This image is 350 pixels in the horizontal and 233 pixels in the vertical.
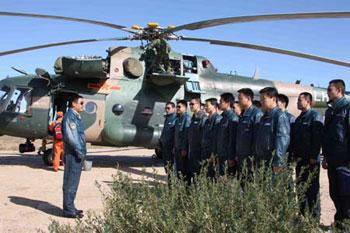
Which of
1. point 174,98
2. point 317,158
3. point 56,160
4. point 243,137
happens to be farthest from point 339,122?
point 56,160

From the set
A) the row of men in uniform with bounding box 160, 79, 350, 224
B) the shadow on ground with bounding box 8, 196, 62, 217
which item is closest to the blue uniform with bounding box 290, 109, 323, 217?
the row of men in uniform with bounding box 160, 79, 350, 224

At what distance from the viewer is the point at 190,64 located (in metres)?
12.1

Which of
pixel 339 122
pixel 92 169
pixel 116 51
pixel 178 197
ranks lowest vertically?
pixel 92 169

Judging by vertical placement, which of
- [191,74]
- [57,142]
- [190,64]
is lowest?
[57,142]

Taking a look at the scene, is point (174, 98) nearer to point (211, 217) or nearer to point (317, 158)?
point (317, 158)

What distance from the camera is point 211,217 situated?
2756mm

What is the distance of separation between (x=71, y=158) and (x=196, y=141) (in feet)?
7.48

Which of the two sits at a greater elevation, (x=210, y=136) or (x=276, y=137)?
(x=276, y=137)

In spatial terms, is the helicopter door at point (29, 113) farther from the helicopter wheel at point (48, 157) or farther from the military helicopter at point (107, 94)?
the helicopter wheel at point (48, 157)

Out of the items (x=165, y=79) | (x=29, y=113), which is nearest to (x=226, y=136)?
(x=165, y=79)

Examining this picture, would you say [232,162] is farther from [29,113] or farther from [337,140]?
[29,113]

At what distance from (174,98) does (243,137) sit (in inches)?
238

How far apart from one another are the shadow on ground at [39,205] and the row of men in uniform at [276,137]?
7.53ft

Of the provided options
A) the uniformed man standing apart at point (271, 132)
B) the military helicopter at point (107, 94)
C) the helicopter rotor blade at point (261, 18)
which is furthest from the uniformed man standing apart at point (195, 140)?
the military helicopter at point (107, 94)
